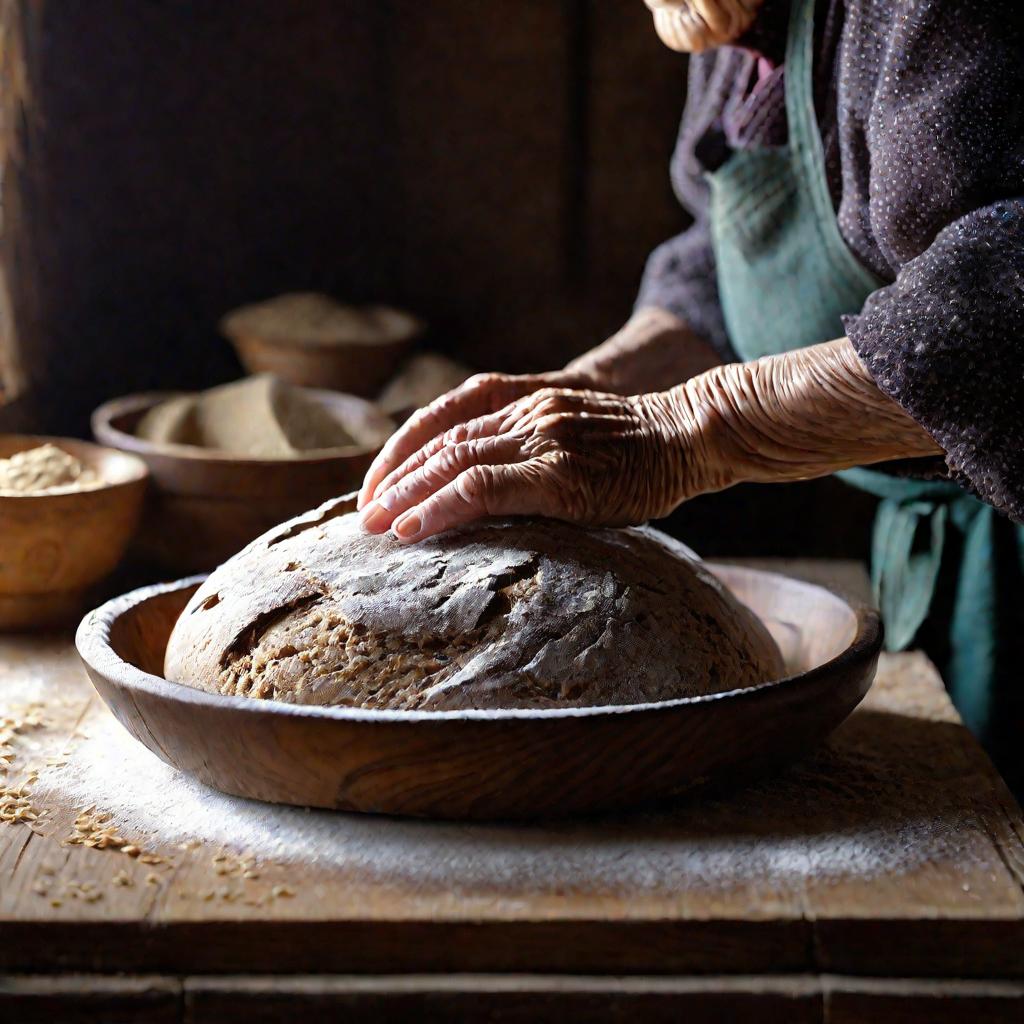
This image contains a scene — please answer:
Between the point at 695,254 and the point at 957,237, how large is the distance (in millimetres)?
887

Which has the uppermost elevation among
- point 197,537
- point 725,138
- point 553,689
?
point 725,138

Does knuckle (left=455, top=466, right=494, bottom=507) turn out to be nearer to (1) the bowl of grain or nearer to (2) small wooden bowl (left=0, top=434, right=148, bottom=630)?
(2) small wooden bowl (left=0, top=434, right=148, bottom=630)

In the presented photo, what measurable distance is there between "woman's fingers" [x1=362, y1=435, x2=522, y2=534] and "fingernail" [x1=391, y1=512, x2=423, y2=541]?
34 mm

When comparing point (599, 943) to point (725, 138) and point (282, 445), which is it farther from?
point (282, 445)

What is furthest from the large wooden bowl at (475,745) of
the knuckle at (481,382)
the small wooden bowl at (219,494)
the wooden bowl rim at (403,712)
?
the small wooden bowl at (219,494)

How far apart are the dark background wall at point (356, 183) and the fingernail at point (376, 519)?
1.57 m

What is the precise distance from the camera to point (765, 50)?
63.7 inches

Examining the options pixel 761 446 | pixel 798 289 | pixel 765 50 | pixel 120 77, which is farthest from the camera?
pixel 120 77

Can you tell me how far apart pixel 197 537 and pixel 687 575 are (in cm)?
104

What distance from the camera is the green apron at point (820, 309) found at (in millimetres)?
1630

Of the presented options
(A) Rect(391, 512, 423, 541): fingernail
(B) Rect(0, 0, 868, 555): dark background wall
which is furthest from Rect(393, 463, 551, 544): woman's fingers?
(B) Rect(0, 0, 868, 555): dark background wall

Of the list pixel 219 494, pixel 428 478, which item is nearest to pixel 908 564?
pixel 428 478

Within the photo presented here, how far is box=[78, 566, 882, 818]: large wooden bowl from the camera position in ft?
3.57

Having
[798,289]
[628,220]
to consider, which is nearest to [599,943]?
[798,289]
